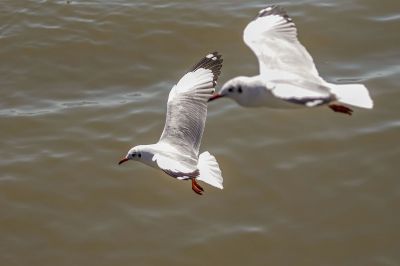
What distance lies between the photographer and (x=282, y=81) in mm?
5816

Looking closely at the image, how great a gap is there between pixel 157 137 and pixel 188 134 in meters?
1.60

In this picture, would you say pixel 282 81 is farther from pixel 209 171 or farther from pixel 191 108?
pixel 191 108

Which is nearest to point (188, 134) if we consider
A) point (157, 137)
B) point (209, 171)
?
point (209, 171)

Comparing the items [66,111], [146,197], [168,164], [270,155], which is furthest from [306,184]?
[66,111]

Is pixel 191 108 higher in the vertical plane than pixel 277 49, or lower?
lower

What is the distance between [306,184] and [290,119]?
1044 mm

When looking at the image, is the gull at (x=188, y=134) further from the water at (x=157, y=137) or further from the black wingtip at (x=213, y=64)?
the water at (x=157, y=137)

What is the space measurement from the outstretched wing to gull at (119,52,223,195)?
0.76 m

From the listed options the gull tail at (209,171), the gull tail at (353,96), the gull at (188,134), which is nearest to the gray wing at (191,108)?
the gull at (188,134)

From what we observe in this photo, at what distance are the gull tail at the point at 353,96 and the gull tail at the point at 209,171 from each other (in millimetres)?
1288

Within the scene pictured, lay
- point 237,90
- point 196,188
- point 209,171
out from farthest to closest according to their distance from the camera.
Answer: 1. point 196,188
2. point 209,171
3. point 237,90

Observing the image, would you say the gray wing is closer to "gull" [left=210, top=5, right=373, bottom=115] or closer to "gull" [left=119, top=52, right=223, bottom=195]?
"gull" [left=119, top=52, right=223, bottom=195]

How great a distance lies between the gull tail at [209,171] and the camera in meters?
6.46

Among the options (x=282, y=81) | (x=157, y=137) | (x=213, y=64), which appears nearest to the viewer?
(x=282, y=81)
